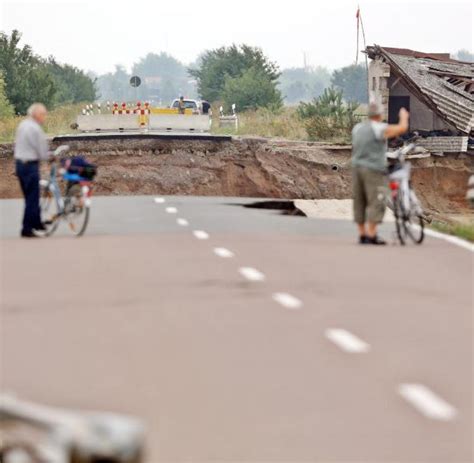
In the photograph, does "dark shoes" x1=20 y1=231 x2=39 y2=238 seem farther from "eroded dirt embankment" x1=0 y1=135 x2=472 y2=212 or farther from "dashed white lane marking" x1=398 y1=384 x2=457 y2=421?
"eroded dirt embankment" x1=0 y1=135 x2=472 y2=212

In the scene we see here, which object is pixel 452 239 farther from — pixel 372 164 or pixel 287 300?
pixel 287 300

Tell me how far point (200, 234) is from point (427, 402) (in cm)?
1078

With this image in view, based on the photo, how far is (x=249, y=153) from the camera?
50656 mm

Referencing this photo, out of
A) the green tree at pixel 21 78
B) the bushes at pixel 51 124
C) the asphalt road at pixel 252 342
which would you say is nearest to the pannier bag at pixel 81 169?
the asphalt road at pixel 252 342

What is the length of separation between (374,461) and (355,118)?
166 ft

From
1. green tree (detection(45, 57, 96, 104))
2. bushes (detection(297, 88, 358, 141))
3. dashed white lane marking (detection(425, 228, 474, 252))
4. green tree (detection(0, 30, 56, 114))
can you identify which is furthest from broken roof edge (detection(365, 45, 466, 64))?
green tree (detection(45, 57, 96, 104))

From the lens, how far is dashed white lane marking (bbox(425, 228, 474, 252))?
16.5 m

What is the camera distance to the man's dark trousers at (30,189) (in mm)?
16266

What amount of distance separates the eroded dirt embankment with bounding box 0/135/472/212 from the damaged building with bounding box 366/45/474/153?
1.35 meters

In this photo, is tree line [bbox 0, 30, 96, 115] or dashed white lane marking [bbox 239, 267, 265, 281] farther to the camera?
tree line [bbox 0, 30, 96, 115]

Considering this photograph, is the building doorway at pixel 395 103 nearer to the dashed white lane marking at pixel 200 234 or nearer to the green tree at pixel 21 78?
the green tree at pixel 21 78

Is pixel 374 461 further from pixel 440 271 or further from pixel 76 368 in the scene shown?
pixel 440 271

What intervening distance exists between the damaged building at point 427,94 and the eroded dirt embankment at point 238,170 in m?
1.35

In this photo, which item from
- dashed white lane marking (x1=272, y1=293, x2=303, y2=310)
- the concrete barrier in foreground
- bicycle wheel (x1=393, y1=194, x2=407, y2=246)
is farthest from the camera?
the concrete barrier in foreground
